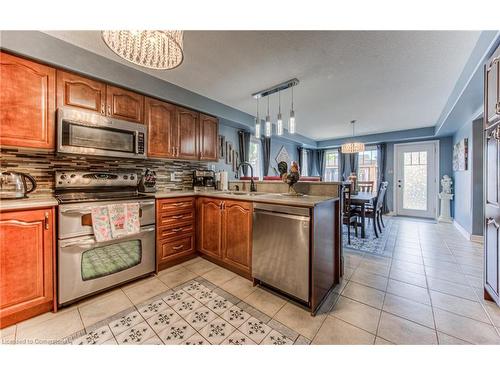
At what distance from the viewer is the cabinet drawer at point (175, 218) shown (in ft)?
7.45

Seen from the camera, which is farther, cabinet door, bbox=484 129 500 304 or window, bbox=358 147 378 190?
window, bbox=358 147 378 190

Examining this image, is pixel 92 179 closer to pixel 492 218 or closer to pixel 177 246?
pixel 177 246

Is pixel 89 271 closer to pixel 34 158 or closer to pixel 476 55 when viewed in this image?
pixel 34 158

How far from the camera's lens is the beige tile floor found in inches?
53.3

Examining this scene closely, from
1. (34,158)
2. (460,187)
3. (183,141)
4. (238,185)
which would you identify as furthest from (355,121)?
(34,158)

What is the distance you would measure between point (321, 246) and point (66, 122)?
255 centimetres

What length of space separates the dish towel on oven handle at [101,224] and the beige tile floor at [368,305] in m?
0.56

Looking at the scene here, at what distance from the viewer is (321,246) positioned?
169cm

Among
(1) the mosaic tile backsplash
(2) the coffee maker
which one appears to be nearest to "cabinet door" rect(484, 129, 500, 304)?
(2) the coffee maker

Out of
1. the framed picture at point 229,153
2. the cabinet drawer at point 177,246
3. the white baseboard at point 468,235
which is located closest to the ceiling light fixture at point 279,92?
the framed picture at point 229,153

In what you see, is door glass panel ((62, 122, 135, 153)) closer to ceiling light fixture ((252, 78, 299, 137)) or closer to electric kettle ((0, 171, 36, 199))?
electric kettle ((0, 171, 36, 199))

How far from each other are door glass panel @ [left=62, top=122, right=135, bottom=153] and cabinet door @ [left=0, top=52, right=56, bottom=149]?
11cm

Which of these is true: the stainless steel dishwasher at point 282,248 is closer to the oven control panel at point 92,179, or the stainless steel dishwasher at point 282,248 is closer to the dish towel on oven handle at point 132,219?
the dish towel on oven handle at point 132,219

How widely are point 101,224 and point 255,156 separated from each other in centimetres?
364
